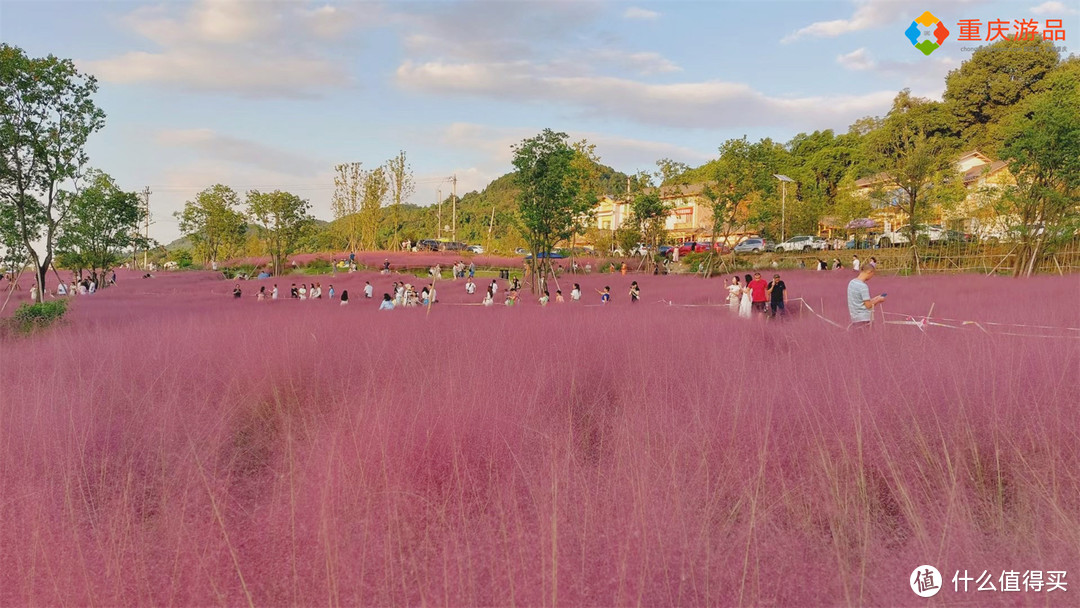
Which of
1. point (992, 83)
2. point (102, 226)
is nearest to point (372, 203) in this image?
point (102, 226)

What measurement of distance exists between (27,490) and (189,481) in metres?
0.99

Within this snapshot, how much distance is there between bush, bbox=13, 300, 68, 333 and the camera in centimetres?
1148

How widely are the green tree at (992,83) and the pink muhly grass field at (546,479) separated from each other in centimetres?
5443

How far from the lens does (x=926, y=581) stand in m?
2.74

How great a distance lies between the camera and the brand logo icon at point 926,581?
8.81 ft

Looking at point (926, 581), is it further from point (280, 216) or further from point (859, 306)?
point (280, 216)

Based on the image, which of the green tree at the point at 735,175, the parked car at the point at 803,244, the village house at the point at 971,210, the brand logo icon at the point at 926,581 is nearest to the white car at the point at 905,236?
the village house at the point at 971,210

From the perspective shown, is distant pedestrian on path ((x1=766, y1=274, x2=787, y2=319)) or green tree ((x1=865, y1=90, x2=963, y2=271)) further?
green tree ((x1=865, y1=90, x2=963, y2=271))

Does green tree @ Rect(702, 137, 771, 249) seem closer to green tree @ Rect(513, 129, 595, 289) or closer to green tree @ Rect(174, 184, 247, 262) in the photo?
green tree @ Rect(513, 129, 595, 289)

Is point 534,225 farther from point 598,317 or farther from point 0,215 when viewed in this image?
point 0,215

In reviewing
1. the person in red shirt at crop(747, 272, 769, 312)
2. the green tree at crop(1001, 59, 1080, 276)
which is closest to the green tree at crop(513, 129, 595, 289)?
the person in red shirt at crop(747, 272, 769, 312)

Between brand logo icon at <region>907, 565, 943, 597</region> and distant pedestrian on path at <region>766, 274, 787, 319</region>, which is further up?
distant pedestrian on path at <region>766, 274, 787, 319</region>

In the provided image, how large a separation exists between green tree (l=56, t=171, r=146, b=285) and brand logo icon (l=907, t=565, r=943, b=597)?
33067 mm

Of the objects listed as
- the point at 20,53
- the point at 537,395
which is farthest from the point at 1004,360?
the point at 20,53
